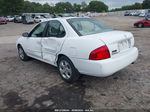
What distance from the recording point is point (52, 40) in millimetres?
3592

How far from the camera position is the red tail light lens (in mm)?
2725

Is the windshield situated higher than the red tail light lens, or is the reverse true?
the windshield

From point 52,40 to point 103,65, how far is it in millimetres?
1547

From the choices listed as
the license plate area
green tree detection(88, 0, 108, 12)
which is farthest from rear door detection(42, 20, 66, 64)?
green tree detection(88, 0, 108, 12)

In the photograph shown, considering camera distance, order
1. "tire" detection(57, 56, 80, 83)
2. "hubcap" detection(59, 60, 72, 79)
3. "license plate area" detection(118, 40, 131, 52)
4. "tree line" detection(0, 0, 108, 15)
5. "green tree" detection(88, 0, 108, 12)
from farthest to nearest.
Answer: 1. "green tree" detection(88, 0, 108, 12)
2. "tree line" detection(0, 0, 108, 15)
3. "hubcap" detection(59, 60, 72, 79)
4. "tire" detection(57, 56, 80, 83)
5. "license plate area" detection(118, 40, 131, 52)

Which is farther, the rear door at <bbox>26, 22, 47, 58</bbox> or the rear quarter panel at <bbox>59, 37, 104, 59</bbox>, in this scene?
the rear door at <bbox>26, 22, 47, 58</bbox>

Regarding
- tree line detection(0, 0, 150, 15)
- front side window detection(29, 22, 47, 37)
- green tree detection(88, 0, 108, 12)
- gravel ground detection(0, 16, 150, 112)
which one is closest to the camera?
gravel ground detection(0, 16, 150, 112)

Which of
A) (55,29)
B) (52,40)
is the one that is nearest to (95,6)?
(55,29)

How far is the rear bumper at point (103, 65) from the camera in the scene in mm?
2750

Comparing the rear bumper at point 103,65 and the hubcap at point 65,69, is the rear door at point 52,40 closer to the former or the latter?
the hubcap at point 65,69

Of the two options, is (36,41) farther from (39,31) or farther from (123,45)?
(123,45)

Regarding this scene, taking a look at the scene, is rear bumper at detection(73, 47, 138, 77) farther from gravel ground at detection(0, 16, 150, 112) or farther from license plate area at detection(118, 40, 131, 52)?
gravel ground at detection(0, 16, 150, 112)

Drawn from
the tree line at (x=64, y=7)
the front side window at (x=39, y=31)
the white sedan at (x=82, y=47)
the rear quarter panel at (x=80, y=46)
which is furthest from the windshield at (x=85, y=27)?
the tree line at (x=64, y=7)

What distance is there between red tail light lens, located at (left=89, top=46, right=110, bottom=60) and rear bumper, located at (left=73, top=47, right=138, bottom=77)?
0.08 meters
